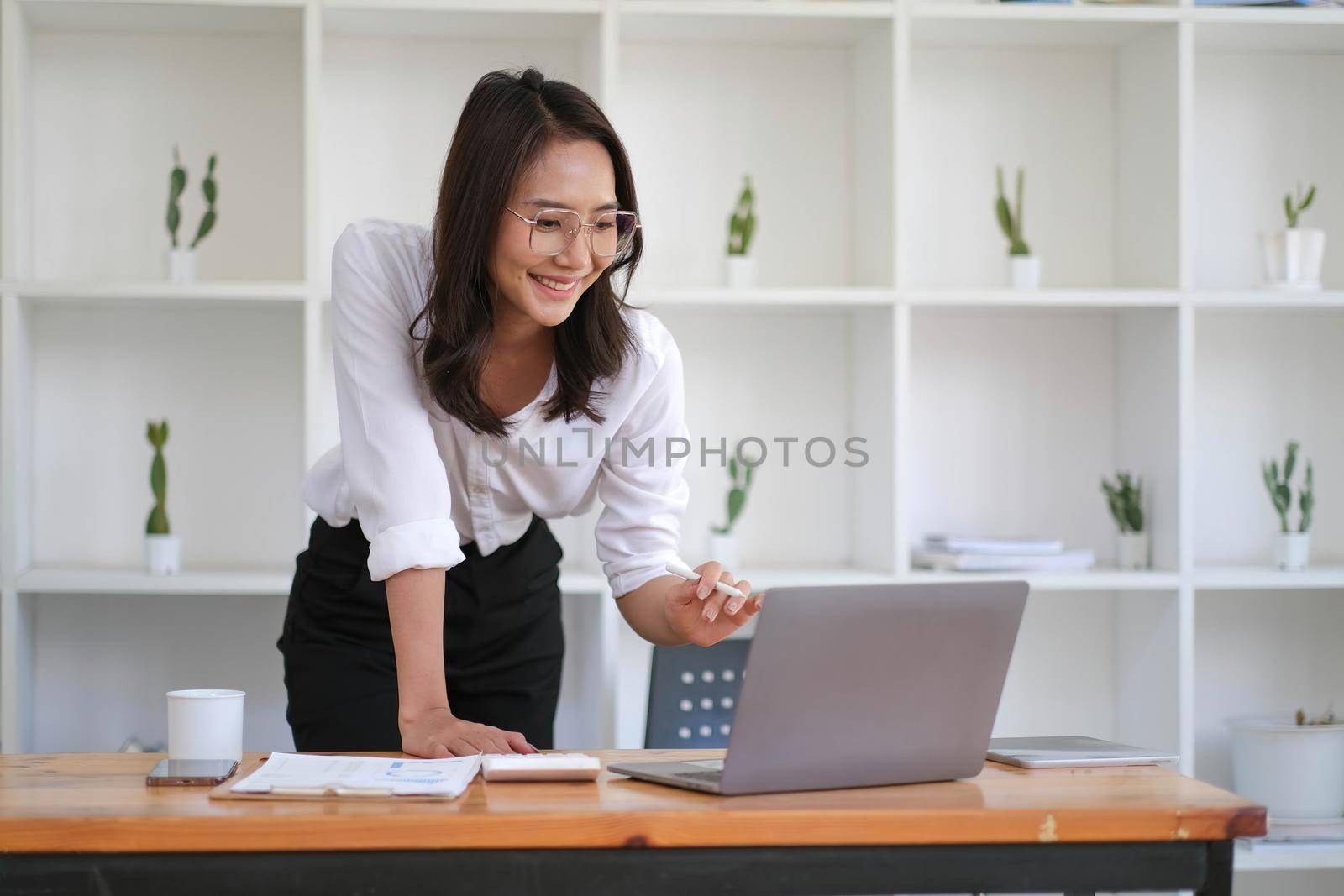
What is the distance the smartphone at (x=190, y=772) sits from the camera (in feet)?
4.01

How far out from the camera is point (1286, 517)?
291cm

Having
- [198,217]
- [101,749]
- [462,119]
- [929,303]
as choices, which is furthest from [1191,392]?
[101,749]

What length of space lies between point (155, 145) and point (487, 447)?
157cm

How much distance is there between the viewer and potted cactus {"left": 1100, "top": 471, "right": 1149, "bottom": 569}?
9.29ft

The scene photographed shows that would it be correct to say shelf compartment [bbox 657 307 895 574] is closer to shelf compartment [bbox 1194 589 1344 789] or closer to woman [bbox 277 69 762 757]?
shelf compartment [bbox 1194 589 1344 789]

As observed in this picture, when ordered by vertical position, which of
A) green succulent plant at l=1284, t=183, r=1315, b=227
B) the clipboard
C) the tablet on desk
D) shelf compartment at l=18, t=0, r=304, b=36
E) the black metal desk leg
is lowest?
the black metal desk leg

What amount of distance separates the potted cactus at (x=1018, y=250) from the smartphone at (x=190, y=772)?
2034 mm

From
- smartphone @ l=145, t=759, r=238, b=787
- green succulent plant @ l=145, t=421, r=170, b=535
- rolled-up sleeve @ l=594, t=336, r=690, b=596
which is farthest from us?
green succulent plant @ l=145, t=421, r=170, b=535

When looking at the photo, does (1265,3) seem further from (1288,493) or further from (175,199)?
(175,199)

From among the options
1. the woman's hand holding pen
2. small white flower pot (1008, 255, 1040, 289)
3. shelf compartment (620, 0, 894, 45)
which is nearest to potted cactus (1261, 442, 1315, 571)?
small white flower pot (1008, 255, 1040, 289)

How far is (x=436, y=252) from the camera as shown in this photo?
1627 mm

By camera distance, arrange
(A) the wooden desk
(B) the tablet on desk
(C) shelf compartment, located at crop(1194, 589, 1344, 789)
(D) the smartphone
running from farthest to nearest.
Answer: (C) shelf compartment, located at crop(1194, 589, 1344, 789), (B) the tablet on desk, (D) the smartphone, (A) the wooden desk

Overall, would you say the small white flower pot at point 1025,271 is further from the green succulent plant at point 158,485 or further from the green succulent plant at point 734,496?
the green succulent plant at point 158,485

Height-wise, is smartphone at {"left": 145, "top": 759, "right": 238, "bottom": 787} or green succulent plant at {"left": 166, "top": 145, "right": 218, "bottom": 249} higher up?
green succulent plant at {"left": 166, "top": 145, "right": 218, "bottom": 249}
